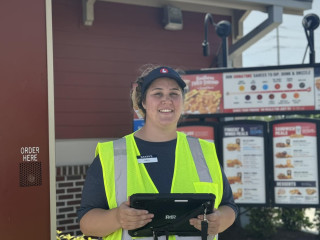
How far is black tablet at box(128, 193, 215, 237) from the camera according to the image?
1.74 meters

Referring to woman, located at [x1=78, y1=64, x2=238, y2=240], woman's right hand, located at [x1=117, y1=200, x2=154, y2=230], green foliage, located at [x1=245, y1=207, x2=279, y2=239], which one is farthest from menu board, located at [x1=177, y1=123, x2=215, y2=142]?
woman's right hand, located at [x1=117, y1=200, x2=154, y2=230]

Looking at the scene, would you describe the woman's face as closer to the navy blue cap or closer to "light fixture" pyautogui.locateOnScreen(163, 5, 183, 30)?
the navy blue cap

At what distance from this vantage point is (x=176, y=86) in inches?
85.7

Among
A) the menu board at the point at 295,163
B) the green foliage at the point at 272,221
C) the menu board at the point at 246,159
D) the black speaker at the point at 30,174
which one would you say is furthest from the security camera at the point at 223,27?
the black speaker at the point at 30,174

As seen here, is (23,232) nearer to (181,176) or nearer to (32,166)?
(32,166)

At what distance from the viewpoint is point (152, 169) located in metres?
2.05

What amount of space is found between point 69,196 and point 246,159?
2706 millimetres

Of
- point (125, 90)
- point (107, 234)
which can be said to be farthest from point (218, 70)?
point (107, 234)

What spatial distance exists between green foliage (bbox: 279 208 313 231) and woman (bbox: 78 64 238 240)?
4489 millimetres

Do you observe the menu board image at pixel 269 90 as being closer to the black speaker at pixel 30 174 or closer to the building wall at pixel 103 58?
the building wall at pixel 103 58

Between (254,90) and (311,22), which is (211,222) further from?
(311,22)

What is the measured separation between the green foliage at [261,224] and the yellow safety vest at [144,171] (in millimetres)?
4194

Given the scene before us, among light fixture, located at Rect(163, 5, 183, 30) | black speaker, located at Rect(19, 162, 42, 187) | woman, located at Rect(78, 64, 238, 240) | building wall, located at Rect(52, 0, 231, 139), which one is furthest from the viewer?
light fixture, located at Rect(163, 5, 183, 30)

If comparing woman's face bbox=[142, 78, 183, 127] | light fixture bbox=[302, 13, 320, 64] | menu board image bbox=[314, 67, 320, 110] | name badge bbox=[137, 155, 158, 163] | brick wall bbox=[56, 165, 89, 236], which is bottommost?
brick wall bbox=[56, 165, 89, 236]
